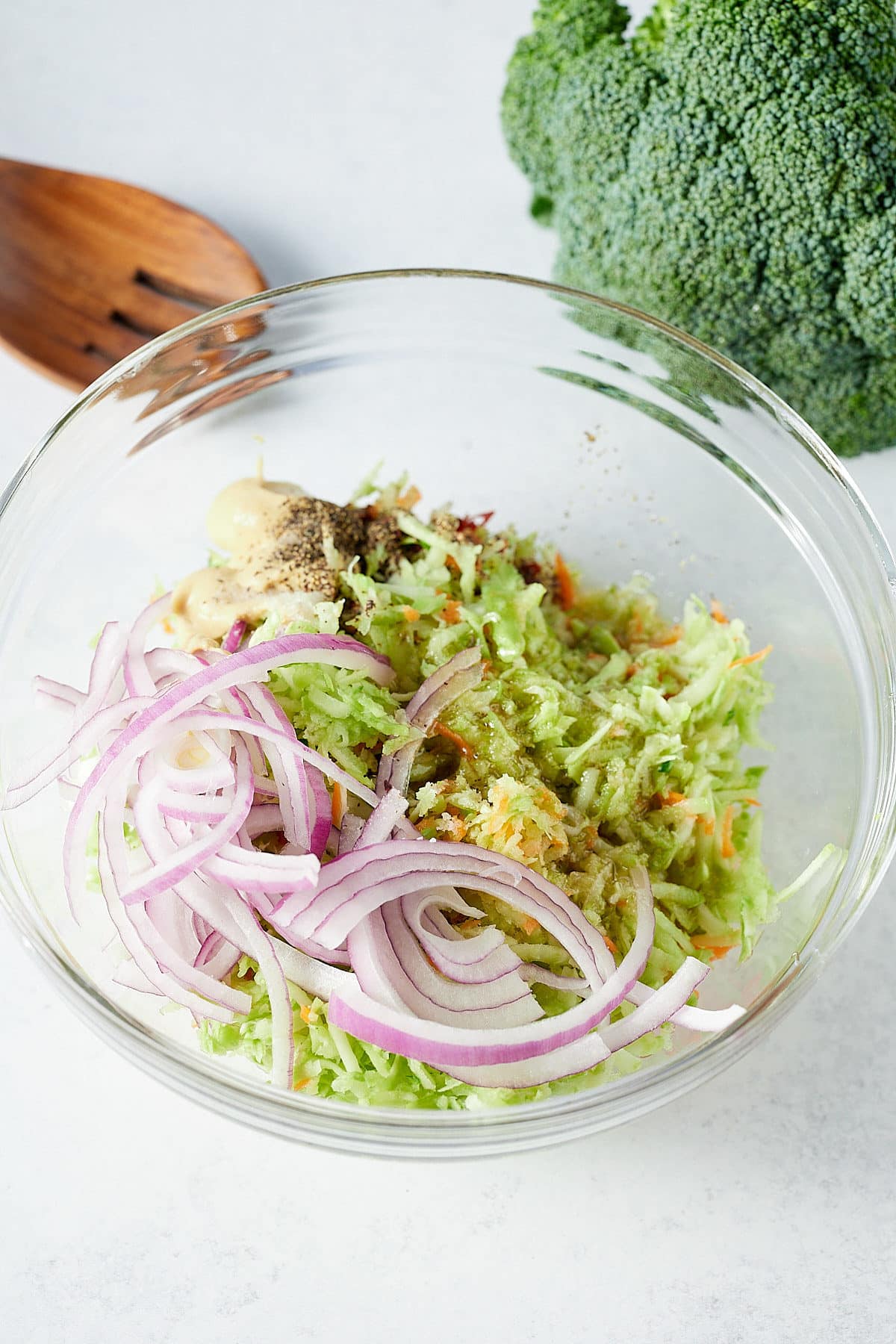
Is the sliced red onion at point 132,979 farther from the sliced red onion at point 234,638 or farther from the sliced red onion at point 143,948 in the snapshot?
the sliced red onion at point 234,638

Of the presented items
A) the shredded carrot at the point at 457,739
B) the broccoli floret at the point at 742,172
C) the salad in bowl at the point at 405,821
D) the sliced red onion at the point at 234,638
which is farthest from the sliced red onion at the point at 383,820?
the broccoli floret at the point at 742,172

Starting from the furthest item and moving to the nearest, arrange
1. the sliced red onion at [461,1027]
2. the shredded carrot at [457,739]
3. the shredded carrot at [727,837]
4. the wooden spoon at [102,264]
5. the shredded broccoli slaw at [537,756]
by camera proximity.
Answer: the wooden spoon at [102,264]
the shredded carrot at [727,837]
the shredded carrot at [457,739]
the shredded broccoli slaw at [537,756]
the sliced red onion at [461,1027]

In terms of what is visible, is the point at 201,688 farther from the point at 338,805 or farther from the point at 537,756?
the point at 537,756

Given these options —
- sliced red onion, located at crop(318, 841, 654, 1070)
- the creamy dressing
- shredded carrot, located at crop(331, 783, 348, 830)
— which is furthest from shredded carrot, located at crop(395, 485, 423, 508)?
sliced red onion, located at crop(318, 841, 654, 1070)

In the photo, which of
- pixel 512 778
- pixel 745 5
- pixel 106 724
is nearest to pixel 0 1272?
pixel 106 724

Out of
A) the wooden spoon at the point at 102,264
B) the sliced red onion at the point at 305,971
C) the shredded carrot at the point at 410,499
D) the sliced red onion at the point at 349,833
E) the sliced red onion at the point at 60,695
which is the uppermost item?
the wooden spoon at the point at 102,264

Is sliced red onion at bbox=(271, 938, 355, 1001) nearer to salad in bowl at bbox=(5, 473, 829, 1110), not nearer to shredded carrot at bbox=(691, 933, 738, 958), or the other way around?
salad in bowl at bbox=(5, 473, 829, 1110)
